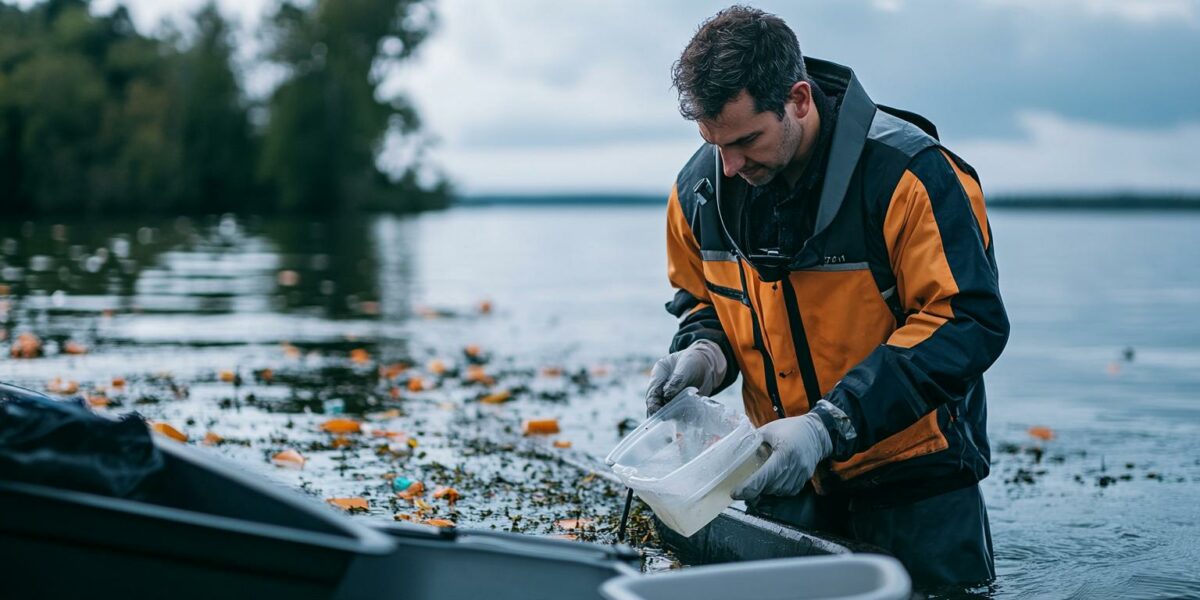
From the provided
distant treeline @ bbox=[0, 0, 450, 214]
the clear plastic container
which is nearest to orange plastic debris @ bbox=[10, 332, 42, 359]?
the clear plastic container

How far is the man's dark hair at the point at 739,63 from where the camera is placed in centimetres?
414

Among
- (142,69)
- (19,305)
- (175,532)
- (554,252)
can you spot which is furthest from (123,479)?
(142,69)

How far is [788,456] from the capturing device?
13.2ft

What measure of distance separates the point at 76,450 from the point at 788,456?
2102 mm

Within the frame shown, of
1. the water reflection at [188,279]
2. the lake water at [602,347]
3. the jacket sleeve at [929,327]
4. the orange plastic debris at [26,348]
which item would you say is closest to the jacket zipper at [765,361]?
the jacket sleeve at [929,327]

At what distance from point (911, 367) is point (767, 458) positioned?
552 millimetres

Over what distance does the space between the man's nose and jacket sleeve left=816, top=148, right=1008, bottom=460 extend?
53 cm

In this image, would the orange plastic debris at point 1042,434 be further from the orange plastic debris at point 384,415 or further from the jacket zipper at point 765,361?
the jacket zipper at point 765,361

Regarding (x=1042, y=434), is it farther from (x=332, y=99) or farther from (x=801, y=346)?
(x=332, y=99)

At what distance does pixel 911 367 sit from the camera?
13.5 ft

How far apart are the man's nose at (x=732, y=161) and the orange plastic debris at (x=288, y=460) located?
3.56m

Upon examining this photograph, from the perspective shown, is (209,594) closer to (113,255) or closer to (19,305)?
(19,305)

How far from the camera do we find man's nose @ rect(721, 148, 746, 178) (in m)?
4.34

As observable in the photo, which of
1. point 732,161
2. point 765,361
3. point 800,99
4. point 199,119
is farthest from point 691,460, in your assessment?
point 199,119
